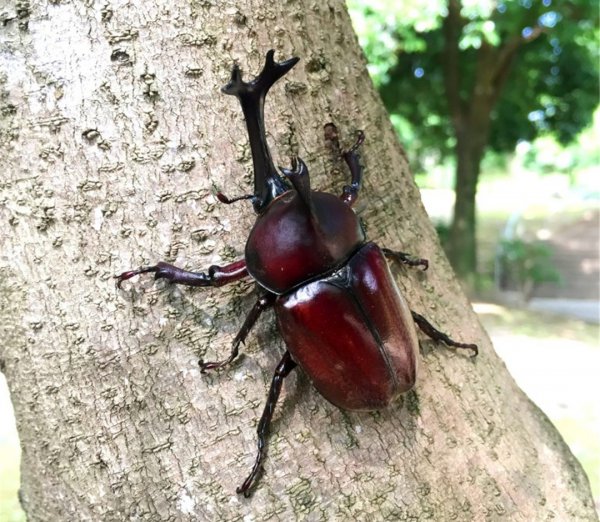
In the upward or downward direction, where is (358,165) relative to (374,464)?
upward

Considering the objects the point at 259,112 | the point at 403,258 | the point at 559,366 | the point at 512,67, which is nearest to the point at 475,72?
the point at 512,67

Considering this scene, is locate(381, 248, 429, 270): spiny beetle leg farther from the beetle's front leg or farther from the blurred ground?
the blurred ground

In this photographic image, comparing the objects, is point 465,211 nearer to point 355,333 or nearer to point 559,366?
point 559,366

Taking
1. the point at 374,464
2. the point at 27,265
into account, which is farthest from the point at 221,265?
the point at 374,464

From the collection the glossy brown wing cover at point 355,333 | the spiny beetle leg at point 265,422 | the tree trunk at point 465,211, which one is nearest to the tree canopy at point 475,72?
the tree trunk at point 465,211

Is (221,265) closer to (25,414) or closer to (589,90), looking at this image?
(25,414)

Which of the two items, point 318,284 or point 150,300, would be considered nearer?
point 150,300

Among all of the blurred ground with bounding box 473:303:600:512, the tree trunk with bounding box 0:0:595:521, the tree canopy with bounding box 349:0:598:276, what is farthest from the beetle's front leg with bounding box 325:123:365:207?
the tree canopy with bounding box 349:0:598:276
